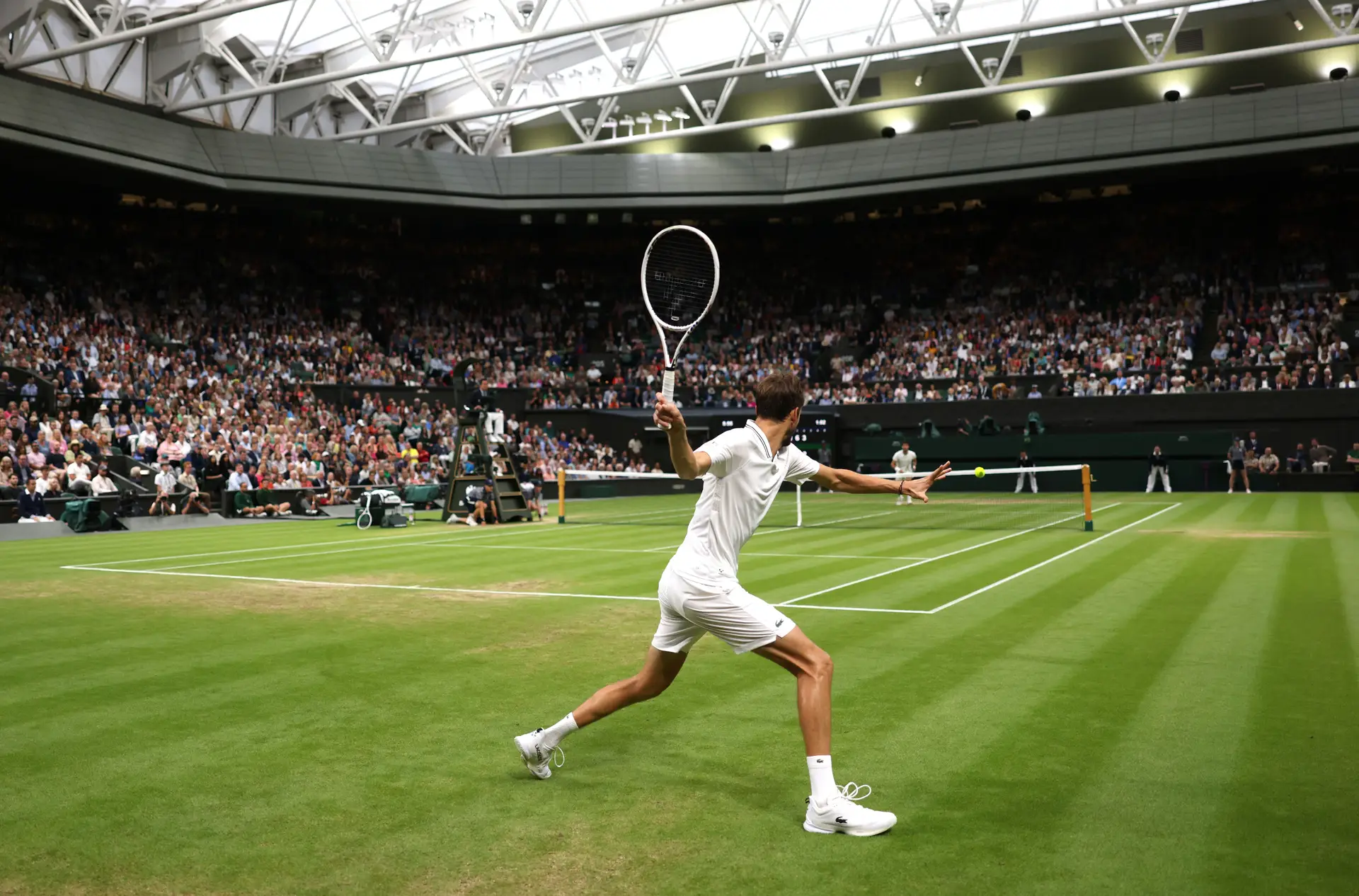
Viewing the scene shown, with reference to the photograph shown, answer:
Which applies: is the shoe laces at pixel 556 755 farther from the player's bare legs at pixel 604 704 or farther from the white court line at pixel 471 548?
the white court line at pixel 471 548

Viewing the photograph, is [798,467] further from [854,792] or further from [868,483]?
[854,792]

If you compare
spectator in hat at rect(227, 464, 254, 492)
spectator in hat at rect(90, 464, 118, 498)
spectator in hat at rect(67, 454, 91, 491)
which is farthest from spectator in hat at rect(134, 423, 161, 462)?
spectator in hat at rect(67, 454, 91, 491)

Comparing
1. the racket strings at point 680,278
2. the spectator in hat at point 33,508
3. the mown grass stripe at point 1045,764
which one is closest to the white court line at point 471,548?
the mown grass stripe at point 1045,764

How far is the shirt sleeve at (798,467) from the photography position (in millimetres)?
5660

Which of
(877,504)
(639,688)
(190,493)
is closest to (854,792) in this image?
(639,688)

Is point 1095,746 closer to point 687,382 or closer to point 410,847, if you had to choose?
point 410,847

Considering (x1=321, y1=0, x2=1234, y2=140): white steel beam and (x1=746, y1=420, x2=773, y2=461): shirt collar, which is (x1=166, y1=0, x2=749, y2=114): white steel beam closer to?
(x1=321, y1=0, x2=1234, y2=140): white steel beam

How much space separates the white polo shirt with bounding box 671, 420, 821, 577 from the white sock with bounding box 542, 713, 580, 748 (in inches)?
41.9

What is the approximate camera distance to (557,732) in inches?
226

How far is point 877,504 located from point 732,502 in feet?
95.0

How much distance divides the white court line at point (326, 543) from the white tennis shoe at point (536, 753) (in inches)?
527

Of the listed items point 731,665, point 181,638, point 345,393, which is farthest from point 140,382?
point 731,665

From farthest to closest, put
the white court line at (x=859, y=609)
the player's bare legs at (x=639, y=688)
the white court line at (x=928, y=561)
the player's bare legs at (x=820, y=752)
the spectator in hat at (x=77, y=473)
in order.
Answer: the spectator in hat at (x=77, y=473)
the white court line at (x=928, y=561)
the white court line at (x=859, y=609)
the player's bare legs at (x=639, y=688)
the player's bare legs at (x=820, y=752)

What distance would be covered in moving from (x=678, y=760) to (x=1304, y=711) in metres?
4.06
